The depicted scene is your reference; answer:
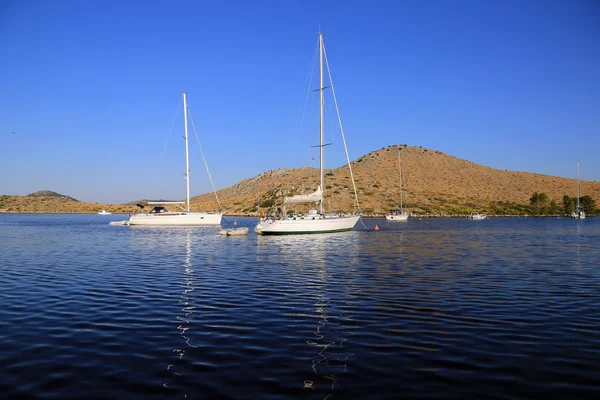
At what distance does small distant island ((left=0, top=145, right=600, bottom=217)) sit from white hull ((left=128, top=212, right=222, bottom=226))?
42705mm

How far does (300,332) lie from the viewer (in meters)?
11.4

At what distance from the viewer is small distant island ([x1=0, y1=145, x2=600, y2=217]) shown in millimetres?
127250

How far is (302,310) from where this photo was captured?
45.8 feet

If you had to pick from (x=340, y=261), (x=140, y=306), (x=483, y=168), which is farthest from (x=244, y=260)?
(x=483, y=168)

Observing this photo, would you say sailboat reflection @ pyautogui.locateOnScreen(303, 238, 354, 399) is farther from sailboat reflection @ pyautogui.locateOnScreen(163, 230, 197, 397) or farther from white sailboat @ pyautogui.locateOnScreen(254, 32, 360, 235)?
white sailboat @ pyautogui.locateOnScreen(254, 32, 360, 235)

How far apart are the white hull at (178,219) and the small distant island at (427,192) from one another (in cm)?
4270

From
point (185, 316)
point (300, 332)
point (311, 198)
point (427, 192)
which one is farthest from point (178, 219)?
point (427, 192)

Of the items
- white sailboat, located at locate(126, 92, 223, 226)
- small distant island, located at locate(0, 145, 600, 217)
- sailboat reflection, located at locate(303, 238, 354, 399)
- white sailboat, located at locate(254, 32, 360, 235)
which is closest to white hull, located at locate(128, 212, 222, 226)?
white sailboat, located at locate(126, 92, 223, 226)

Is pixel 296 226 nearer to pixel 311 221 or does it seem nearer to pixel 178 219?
pixel 311 221

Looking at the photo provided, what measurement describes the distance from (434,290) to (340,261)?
9758 mm

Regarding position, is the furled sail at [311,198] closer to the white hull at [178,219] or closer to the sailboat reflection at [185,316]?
the white hull at [178,219]

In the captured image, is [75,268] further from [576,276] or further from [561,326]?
[576,276]

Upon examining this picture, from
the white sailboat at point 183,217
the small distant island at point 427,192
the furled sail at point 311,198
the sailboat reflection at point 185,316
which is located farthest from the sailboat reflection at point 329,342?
the small distant island at point 427,192

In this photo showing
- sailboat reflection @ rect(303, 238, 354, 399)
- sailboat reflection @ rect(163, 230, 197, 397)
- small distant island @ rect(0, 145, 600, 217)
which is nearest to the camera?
sailboat reflection @ rect(303, 238, 354, 399)
